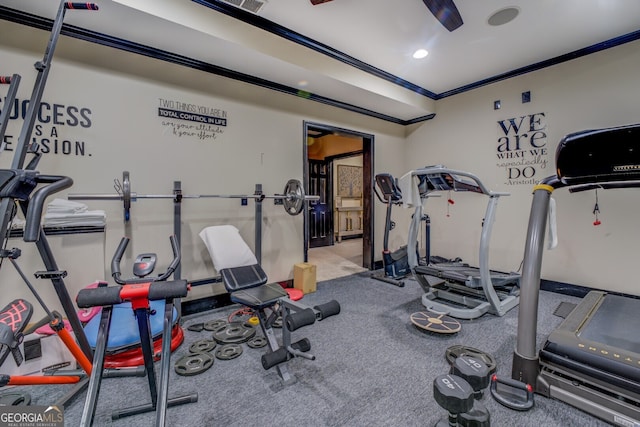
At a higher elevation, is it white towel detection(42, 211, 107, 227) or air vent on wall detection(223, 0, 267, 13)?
air vent on wall detection(223, 0, 267, 13)

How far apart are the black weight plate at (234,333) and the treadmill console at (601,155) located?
260 centimetres

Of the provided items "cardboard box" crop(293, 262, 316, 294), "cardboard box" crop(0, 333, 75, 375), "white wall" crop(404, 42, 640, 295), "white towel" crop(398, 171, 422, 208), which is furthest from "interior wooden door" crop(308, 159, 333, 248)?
"cardboard box" crop(0, 333, 75, 375)

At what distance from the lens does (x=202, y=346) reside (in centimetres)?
233

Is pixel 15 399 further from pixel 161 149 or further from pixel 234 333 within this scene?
pixel 161 149

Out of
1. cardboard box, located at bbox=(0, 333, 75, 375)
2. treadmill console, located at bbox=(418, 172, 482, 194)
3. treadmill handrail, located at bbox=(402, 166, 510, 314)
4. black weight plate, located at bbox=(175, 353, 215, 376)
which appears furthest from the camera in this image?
treadmill console, located at bbox=(418, 172, 482, 194)

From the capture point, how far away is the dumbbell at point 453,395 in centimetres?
105

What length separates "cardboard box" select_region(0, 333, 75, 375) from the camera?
182cm

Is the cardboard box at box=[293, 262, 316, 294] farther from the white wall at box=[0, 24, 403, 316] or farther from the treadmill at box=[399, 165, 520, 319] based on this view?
the treadmill at box=[399, 165, 520, 319]

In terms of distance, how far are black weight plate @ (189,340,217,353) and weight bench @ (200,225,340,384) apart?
0.49m

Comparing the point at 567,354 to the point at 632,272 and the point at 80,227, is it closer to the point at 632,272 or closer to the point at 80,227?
the point at 632,272

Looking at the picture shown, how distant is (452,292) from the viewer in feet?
10.9

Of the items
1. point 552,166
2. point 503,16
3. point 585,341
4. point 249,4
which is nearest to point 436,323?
point 585,341

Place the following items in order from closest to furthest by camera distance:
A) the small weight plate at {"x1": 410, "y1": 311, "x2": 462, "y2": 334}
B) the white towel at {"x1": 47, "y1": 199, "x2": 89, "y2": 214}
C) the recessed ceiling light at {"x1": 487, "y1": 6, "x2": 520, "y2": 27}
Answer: the white towel at {"x1": 47, "y1": 199, "x2": 89, "y2": 214} → the small weight plate at {"x1": 410, "y1": 311, "x2": 462, "y2": 334} → the recessed ceiling light at {"x1": 487, "y1": 6, "x2": 520, "y2": 27}

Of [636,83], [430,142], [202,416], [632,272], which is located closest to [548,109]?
[636,83]
